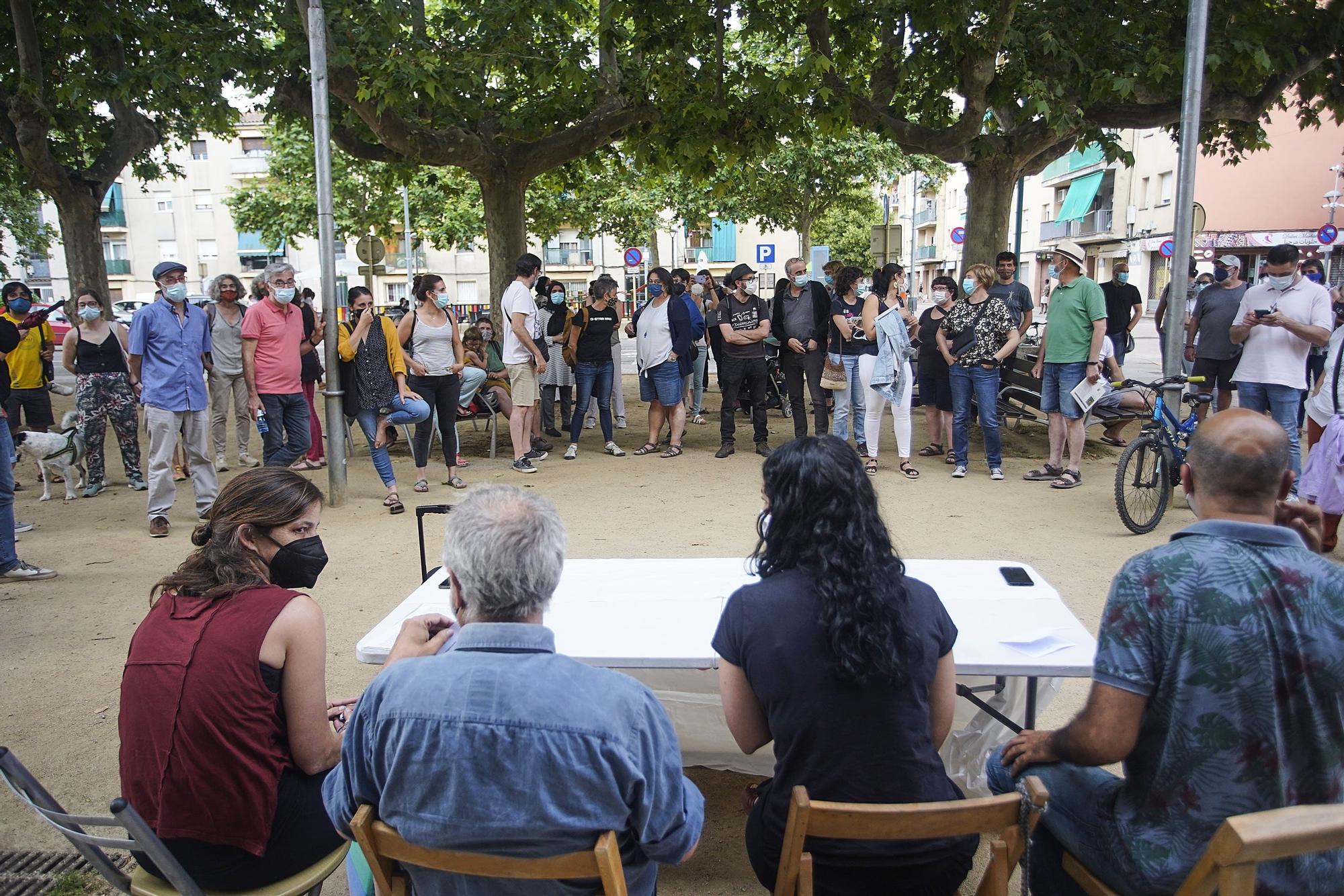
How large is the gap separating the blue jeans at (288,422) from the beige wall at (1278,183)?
106ft

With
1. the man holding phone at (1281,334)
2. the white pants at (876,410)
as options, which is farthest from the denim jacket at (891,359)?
the man holding phone at (1281,334)

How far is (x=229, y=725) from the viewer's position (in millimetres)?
2209

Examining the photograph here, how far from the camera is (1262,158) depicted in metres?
34.6

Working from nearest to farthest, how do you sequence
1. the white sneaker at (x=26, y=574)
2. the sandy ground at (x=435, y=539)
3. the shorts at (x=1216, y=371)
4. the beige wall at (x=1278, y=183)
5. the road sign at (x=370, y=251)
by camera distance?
the sandy ground at (x=435, y=539)
the white sneaker at (x=26, y=574)
the shorts at (x=1216, y=371)
the road sign at (x=370, y=251)
the beige wall at (x=1278, y=183)

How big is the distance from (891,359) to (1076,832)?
662 cm

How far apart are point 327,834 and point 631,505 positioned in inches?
225

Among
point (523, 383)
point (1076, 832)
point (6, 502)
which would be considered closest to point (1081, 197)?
point (523, 383)

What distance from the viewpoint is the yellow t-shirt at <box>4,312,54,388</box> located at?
898cm

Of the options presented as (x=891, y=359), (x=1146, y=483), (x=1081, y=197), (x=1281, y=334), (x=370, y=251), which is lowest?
(x=1146, y=483)

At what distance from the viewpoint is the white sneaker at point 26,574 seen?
6.23m

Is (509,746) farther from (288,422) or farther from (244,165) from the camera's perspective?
(244,165)

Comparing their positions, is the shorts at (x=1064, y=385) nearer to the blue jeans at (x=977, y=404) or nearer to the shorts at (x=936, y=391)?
the blue jeans at (x=977, y=404)

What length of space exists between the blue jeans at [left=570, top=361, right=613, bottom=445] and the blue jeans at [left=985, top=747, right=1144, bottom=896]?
780 cm

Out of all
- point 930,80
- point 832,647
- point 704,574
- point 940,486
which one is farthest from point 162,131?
point 832,647
